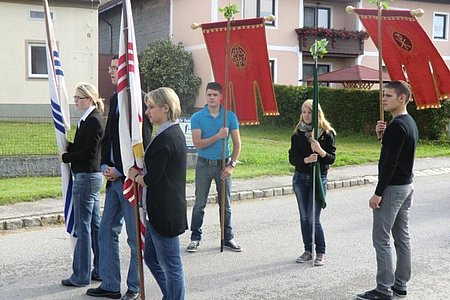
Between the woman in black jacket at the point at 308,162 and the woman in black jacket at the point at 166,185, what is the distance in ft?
8.08

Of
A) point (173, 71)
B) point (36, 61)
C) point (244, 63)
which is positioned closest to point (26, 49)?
point (36, 61)

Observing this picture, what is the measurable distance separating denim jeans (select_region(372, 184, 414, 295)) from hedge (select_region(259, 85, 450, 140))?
1400 centimetres

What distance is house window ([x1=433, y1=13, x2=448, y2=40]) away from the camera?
3462cm

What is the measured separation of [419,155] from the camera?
17.6m

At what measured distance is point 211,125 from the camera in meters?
7.54

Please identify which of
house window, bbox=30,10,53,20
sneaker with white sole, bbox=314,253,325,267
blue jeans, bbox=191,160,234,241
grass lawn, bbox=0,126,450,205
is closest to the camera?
sneaker with white sole, bbox=314,253,325,267

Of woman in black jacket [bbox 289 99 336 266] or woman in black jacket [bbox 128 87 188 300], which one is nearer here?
woman in black jacket [bbox 128 87 188 300]

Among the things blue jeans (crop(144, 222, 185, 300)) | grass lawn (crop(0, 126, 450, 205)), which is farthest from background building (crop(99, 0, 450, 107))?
blue jeans (crop(144, 222, 185, 300))

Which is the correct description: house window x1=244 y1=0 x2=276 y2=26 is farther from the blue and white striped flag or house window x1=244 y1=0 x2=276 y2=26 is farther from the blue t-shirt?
the blue and white striped flag

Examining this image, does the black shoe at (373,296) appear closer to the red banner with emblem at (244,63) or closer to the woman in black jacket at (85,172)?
the woman in black jacket at (85,172)

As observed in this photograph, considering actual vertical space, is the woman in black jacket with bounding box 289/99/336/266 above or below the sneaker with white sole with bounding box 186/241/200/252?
above

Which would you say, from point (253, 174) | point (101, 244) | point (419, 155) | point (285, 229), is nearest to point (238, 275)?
point (101, 244)

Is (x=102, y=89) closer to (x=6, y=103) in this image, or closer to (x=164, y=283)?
(x=6, y=103)

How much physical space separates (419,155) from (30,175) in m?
10.7
